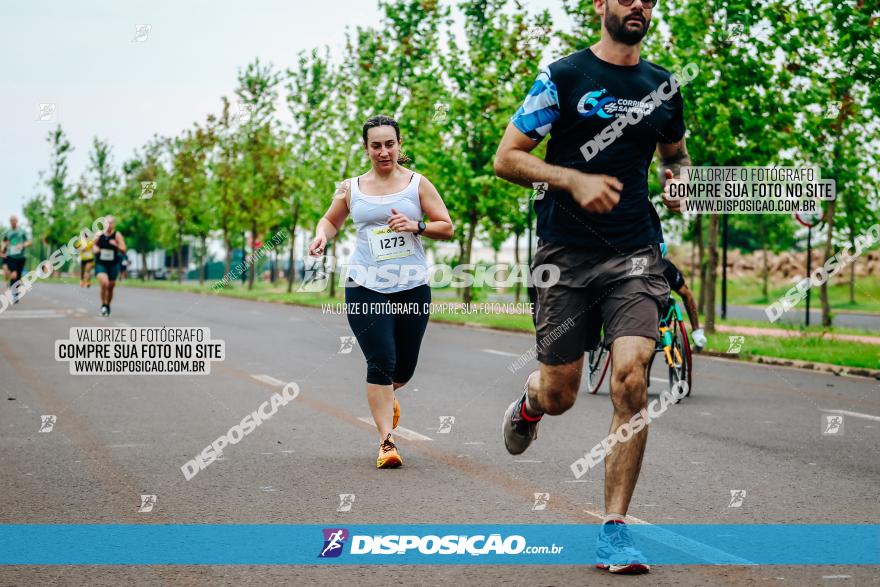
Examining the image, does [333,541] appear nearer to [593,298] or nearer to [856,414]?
[593,298]

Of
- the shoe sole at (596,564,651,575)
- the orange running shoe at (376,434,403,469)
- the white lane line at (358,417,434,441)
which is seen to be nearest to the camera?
the shoe sole at (596,564,651,575)

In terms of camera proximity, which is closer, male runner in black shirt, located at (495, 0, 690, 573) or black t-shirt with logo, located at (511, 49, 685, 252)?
male runner in black shirt, located at (495, 0, 690, 573)

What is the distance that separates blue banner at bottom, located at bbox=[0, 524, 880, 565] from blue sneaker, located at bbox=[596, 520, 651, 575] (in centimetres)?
16

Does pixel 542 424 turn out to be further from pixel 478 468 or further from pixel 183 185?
pixel 183 185

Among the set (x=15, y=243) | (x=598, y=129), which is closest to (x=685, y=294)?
(x=598, y=129)

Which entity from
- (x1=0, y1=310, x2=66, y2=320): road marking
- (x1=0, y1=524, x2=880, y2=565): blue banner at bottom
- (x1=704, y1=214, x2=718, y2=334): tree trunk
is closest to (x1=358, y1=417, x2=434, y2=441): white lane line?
(x1=0, y1=524, x2=880, y2=565): blue banner at bottom

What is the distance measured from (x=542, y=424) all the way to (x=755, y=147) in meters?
11.2

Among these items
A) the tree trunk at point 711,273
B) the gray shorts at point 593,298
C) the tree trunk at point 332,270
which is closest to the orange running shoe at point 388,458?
the gray shorts at point 593,298

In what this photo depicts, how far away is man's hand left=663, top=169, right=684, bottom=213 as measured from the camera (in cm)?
469

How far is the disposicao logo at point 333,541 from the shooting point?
4.51m

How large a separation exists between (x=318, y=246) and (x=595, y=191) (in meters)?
2.51

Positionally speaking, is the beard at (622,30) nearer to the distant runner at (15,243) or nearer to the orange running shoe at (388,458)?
the orange running shoe at (388,458)

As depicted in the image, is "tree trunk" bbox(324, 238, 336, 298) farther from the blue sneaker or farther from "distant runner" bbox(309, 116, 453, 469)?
the blue sneaker

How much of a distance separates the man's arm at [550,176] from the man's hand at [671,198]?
431 mm
